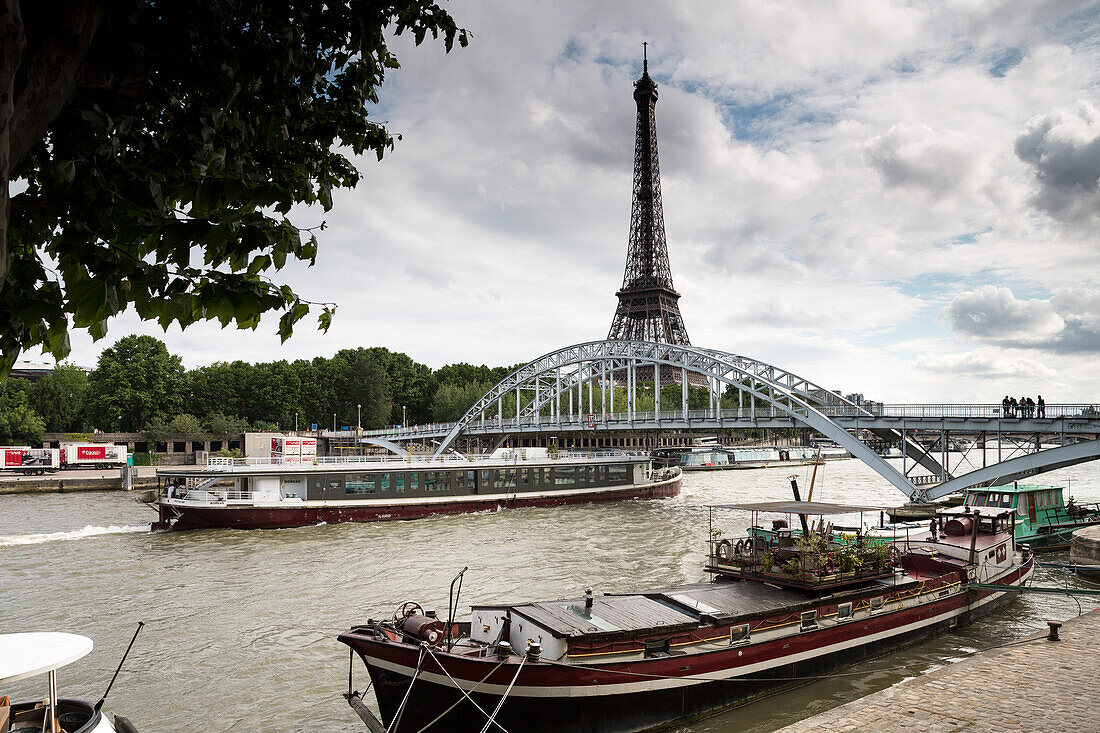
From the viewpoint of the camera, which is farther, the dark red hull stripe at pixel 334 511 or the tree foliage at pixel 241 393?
the tree foliage at pixel 241 393

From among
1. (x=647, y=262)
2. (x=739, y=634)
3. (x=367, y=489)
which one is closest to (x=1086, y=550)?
(x=739, y=634)

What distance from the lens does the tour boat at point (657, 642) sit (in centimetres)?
1037

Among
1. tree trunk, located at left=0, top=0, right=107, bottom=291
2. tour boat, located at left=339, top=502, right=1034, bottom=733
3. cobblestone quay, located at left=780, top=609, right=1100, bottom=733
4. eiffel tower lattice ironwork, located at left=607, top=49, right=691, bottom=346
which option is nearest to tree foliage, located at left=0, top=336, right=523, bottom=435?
eiffel tower lattice ironwork, located at left=607, top=49, right=691, bottom=346

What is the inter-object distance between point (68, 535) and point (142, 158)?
31.2 meters

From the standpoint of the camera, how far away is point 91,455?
6341 cm

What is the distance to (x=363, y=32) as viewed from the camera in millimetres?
6195

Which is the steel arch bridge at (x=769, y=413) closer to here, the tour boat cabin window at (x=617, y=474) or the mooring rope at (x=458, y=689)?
the tour boat cabin window at (x=617, y=474)

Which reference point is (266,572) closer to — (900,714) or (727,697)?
(727,697)

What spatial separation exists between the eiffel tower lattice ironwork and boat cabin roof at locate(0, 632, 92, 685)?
95085mm

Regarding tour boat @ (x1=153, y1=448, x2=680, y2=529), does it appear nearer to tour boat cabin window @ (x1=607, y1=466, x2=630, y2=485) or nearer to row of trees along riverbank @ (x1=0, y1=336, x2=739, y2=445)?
tour boat cabin window @ (x1=607, y1=466, x2=630, y2=485)

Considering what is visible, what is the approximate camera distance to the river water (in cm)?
1280

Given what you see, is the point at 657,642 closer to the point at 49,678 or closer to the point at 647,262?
the point at 49,678

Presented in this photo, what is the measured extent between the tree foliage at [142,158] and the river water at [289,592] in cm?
973

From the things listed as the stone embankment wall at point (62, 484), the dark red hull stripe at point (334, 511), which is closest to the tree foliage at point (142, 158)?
the dark red hull stripe at point (334, 511)
